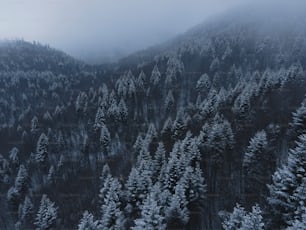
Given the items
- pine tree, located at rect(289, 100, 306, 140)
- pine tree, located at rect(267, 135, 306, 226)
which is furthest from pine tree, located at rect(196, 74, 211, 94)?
pine tree, located at rect(267, 135, 306, 226)

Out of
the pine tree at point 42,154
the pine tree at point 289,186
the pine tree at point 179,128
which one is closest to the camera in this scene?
the pine tree at point 289,186

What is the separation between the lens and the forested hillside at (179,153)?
33719 mm

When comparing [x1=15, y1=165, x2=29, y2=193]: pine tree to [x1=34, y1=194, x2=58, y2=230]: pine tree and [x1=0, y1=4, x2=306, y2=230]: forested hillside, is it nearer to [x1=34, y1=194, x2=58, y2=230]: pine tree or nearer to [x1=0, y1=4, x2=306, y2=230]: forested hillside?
[x1=0, y1=4, x2=306, y2=230]: forested hillside

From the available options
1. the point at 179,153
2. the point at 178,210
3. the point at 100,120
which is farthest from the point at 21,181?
the point at 178,210

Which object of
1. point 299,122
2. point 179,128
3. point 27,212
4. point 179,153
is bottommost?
point 27,212

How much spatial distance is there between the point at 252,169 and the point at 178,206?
15123mm

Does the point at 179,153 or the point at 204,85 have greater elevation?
the point at 179,153

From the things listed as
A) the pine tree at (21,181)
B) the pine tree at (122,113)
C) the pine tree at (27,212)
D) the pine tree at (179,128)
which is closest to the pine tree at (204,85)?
the pine tree at (122,113)

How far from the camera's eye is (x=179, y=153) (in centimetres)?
4472

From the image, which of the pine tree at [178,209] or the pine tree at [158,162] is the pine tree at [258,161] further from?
the pine tree at [158,162]

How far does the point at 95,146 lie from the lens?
87.5 m

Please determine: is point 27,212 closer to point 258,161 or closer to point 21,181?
point 21,181

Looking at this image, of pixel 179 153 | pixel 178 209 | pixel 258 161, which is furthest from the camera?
pixel 179 153

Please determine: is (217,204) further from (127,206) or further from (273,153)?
(127,206)
